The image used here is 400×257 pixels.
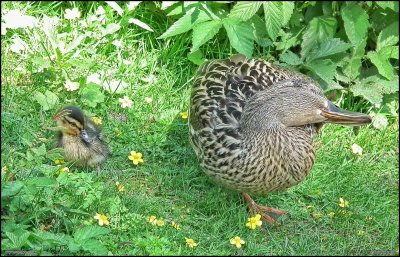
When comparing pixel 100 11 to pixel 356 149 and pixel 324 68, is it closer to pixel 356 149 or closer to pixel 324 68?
pixel 324 68

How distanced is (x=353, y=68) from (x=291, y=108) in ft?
3.93

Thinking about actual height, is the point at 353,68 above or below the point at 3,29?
below

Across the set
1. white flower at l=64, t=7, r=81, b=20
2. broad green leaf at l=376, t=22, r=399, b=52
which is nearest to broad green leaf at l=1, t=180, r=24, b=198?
white flower at l=64, t=7, r=81, b=20

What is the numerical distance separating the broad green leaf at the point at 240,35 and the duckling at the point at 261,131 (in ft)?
1.47

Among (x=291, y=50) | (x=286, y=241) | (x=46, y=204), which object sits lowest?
(x=286, y=241)

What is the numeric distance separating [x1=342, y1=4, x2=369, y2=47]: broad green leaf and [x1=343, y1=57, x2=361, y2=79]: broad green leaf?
0.19 meters

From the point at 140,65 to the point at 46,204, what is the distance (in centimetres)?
177

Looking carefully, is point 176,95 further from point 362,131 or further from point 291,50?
point 362,131

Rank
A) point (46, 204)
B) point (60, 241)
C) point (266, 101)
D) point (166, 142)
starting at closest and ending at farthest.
→ point (60, 241) < point (46, 204) < point (266, 101) < point (166, 142)

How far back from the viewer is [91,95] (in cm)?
557

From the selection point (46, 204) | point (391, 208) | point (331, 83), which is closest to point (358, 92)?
point (331, 83)

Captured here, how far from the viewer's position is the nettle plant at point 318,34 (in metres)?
5.52

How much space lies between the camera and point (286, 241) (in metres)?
4.79

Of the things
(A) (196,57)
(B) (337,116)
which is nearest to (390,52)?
(B) (337,116)
